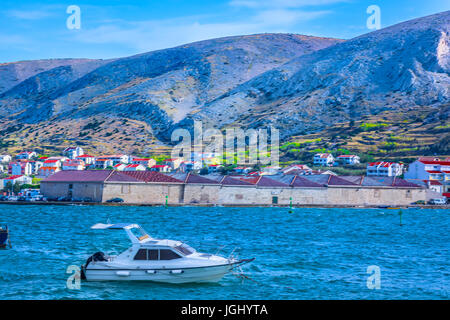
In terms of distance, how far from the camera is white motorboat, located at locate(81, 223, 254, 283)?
24.6 metres

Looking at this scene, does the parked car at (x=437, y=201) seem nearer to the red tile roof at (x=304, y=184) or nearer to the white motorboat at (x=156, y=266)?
the red tile roof at (x=304, y=184)

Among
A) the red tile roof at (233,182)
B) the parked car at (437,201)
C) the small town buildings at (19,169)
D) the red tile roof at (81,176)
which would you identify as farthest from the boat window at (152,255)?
the small town buildings at (19,169)

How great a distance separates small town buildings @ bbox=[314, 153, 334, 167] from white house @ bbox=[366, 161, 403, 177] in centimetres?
1358

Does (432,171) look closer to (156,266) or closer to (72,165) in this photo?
(72,165)

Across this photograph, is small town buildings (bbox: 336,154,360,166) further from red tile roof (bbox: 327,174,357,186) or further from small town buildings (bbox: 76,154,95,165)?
small town buildings (bbox: 76,154,95,165)

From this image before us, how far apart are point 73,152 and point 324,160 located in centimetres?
6986

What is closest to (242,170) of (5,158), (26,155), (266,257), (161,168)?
(161,168)

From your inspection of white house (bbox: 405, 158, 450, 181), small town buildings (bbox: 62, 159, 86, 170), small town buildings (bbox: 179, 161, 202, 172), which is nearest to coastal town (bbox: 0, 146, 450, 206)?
white house (bbox: 405, 158, 450, 181)

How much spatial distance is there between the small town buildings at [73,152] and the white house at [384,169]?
263ft

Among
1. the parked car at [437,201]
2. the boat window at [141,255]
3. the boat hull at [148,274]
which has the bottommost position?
the parked car at [437,201]

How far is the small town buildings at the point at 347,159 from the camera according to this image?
127 m

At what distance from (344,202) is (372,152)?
4533 cm

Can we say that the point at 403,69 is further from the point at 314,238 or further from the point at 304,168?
the point at 314,238
